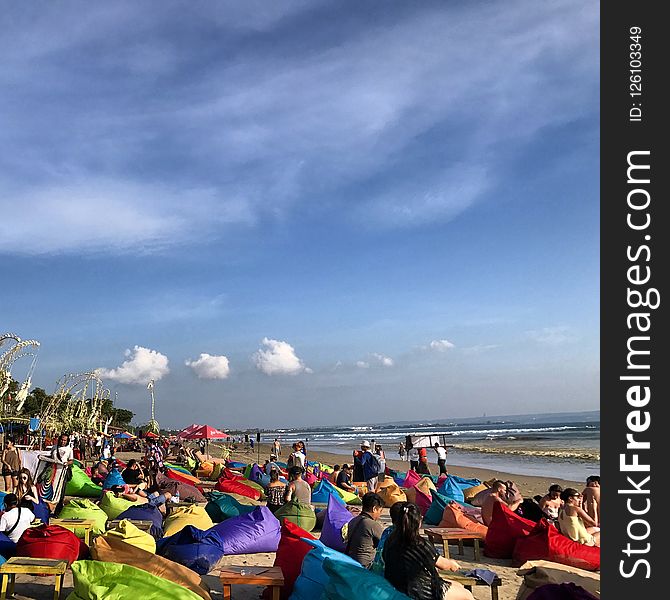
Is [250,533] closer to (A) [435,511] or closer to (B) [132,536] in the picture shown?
(B) [132,536]

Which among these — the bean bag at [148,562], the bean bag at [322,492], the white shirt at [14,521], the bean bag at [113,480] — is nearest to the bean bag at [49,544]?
the white shirt at [14,521]

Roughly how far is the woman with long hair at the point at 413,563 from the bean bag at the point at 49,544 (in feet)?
11.6

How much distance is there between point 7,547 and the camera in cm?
608

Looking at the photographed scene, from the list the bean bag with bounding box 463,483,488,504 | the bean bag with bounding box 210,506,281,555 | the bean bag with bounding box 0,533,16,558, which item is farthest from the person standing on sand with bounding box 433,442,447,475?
the bean bag with bounding box 0,533,16,558

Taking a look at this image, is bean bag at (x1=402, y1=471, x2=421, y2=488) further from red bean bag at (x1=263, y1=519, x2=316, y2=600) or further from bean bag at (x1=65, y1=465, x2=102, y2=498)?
red bean bag at (x1=263, y1=519, x2=316, y2=600)

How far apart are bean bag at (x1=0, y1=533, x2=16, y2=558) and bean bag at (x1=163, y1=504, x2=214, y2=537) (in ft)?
6.41

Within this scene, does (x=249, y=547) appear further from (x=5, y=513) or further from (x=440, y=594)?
(x=440, y=594)

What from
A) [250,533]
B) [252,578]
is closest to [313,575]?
[252,578]

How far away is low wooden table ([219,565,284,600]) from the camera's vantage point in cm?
502

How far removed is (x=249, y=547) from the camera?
7492 millimetres

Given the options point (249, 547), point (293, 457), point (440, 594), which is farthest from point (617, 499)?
point (293, 457)

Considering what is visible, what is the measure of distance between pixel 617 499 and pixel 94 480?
40.4ft

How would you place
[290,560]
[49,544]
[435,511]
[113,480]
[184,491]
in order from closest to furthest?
[290,560], [49,544], [435,511], [184,491], [113,480]

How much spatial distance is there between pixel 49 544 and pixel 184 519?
218cm
